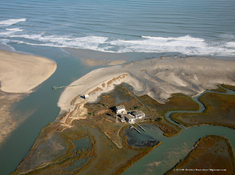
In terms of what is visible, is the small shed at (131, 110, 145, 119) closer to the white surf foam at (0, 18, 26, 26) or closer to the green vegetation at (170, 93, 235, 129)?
the green vegetation at (170, 93, 235, 129)

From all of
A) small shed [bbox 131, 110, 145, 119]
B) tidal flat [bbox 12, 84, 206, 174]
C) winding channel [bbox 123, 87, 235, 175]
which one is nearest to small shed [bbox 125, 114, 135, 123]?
small shed [bbox 131, 110, 145, 119]

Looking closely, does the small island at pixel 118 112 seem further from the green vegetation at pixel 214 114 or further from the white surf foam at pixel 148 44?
the white surf foam at pixel 148 44

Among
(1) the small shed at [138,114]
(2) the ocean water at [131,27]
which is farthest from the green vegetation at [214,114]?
(2) the ocean water at [131,27]

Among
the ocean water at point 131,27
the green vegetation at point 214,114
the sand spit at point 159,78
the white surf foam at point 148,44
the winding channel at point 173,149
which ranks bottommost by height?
the winding channel at point 173,149

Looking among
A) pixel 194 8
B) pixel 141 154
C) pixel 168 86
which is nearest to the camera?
pixel 141 154

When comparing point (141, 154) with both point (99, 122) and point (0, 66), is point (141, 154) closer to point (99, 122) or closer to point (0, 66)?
point (99, 122)

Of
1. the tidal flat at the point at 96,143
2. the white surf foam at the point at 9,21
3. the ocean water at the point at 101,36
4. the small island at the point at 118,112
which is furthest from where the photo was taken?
the white surf foam at the point at 9,21

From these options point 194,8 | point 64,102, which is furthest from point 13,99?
point 194,8
